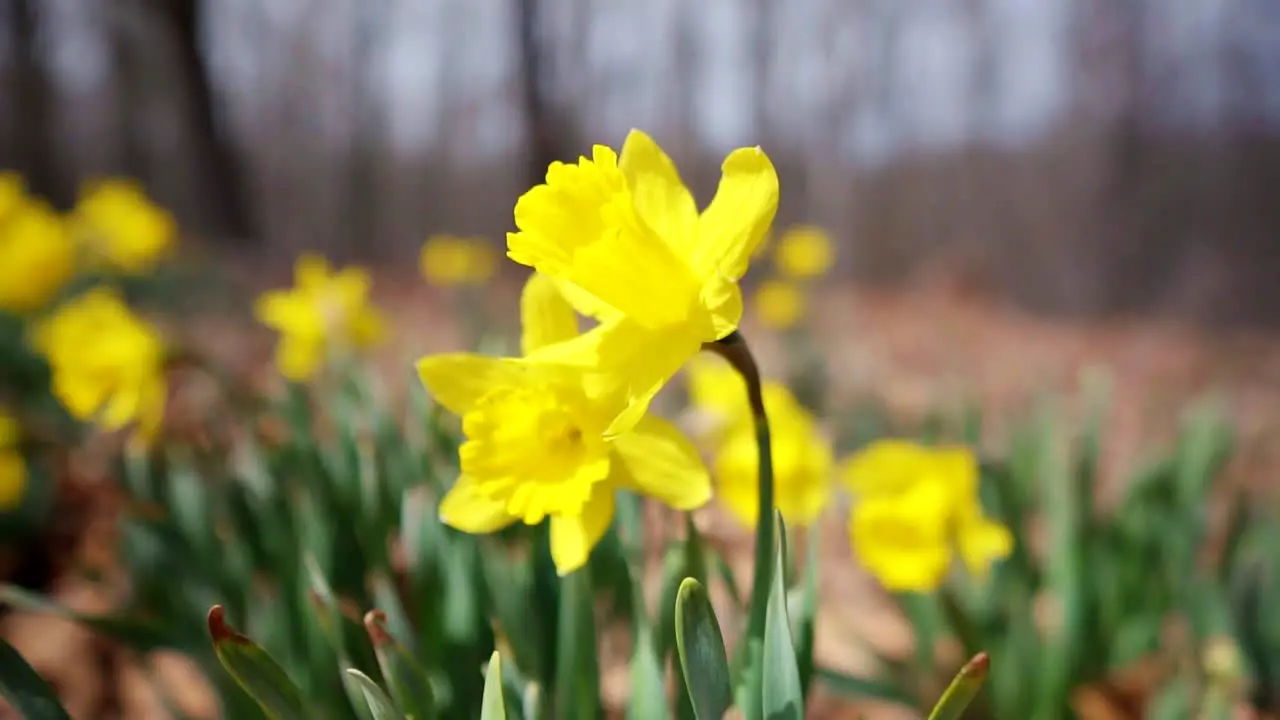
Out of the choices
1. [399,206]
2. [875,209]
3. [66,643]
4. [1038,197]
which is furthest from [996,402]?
[399,206]

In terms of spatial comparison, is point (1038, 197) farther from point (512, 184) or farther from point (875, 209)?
point (512, 184)

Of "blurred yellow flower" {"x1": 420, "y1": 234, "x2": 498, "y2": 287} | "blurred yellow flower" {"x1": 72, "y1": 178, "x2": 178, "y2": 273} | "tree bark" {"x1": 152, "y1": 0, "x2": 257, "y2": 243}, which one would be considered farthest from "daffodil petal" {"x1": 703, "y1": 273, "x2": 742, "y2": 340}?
"tree bark" {"x1": 152, "y1": 0, "x2": 257, "y2": 243}

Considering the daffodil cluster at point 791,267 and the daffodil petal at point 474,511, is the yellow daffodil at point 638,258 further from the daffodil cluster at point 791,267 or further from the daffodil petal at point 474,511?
the daffodil cluster at point 791,267

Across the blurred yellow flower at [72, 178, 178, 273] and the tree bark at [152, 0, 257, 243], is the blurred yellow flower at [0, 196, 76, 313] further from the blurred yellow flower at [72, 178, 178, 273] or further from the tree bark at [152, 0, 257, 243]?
the tree bark at [152, 0, 257, 243]

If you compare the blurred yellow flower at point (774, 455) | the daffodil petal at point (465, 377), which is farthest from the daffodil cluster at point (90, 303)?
the blurred yellow flower at point (774, 455)

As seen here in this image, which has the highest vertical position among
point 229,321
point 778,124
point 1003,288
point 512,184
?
point 778,124

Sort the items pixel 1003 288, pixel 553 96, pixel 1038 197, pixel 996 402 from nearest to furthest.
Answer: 1. pixel 996 402
2. pixel 553 96
3. pixel 1038 197
4. pixel 1003 288

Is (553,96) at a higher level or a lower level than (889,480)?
higher
